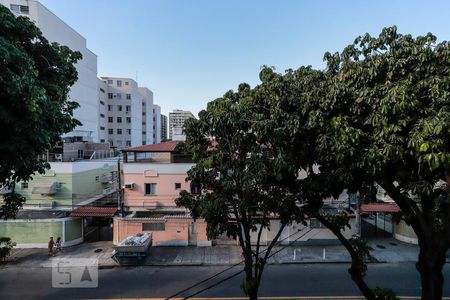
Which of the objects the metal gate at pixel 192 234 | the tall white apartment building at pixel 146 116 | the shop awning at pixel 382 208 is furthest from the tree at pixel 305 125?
the tall white apartment building at pixel 146 116

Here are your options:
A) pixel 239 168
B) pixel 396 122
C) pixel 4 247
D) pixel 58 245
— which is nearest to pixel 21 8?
pixel 4 247

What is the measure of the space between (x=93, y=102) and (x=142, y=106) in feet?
71.0

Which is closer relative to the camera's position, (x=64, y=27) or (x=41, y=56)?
(x=41, y=56)

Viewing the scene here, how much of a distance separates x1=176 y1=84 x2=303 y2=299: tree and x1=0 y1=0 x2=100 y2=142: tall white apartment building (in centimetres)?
2608

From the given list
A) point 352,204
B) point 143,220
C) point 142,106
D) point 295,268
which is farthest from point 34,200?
point 142,106

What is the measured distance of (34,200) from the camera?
17.9 metres

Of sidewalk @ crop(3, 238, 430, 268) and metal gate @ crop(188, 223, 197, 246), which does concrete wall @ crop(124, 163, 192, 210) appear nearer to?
metal gate @ crop(188, 223, 197, 246)

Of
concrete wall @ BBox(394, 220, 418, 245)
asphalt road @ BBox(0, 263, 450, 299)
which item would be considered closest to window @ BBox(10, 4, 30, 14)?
asphalt road @ BBox(0, 263, 450, 299)

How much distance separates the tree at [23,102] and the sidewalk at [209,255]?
8237mm

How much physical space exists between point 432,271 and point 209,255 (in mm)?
11028

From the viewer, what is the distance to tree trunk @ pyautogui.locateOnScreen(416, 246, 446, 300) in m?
5.95

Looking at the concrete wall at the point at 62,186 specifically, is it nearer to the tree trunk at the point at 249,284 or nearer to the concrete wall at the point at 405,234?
the tree trunk at the point at 249,284

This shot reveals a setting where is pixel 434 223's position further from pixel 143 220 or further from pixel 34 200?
pixel 34 200

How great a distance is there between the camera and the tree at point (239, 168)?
19.3 feet
